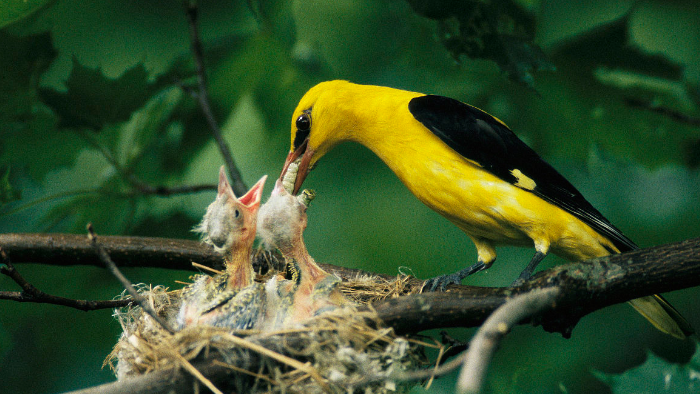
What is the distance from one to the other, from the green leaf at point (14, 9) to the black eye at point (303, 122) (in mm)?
905

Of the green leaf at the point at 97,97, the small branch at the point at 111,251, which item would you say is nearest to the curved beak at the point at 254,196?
the small branch at the point at 111,251

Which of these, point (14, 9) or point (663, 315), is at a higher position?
point (14, 9)

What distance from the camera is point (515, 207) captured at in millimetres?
1299

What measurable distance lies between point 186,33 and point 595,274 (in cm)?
198

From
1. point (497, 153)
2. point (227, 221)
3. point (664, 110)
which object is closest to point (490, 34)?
point (497, 153)

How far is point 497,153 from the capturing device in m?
1.38

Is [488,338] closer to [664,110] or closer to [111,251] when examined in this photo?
[111,251]

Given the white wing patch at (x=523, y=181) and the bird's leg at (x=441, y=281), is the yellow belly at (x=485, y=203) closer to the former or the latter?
the white wing patch at (x=523, y=181)

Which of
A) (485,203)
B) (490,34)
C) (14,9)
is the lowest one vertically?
(485,203)

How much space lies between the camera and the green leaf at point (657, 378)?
5.21 feet

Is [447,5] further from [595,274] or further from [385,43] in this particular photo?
[595,274]

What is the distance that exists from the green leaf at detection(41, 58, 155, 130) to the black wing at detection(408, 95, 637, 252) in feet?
3.06

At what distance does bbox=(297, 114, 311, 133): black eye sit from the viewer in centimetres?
150

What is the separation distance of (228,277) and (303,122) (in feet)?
1.58
